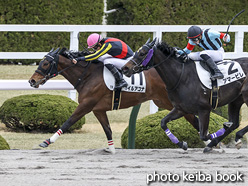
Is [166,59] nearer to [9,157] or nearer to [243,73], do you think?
[243,73]

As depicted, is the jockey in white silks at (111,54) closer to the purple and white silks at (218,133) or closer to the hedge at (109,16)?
the purple and white silks at (218,133)

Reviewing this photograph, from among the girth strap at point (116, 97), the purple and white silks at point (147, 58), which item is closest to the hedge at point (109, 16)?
the girth strap at point (116, 97)

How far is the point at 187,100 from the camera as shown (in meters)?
8.33

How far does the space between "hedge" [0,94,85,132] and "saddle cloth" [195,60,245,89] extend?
3.11 metres

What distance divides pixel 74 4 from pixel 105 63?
8165 millimetres

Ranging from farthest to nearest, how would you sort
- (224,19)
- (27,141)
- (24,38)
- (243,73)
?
(224,19) → (24,38) → (27,141) → (243,73)

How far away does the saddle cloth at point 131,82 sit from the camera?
29.2 ft

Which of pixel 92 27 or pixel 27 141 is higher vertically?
pixel 92 27

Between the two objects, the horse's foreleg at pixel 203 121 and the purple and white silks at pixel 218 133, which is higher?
the horse's foreleg at pixel 203 121

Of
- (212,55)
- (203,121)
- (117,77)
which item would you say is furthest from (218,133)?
(117,77)

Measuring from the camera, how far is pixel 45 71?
8.85m

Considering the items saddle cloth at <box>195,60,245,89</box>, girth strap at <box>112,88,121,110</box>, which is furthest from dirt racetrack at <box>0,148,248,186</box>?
saddle cloth at <box>195,60,245,89</box>

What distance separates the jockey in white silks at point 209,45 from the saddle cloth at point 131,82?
0.74 meters

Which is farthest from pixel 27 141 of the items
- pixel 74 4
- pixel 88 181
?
pixel 74 4
